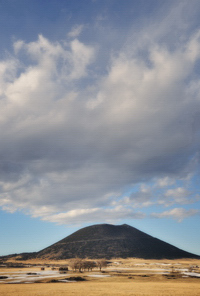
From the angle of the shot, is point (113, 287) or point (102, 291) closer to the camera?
point (102, 291)

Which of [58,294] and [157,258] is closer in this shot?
[58,294]

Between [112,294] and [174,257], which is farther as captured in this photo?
[174,257]

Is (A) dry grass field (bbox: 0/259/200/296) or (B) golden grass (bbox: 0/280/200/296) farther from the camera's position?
(A) dry grass field (bbox: 0/259/200/296)

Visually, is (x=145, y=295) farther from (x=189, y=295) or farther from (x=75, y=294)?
(x=75, y=294)

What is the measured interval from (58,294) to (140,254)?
180m

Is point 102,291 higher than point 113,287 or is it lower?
higher

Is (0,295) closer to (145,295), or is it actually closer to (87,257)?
(145,295)

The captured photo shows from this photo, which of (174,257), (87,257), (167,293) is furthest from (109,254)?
(167,293)

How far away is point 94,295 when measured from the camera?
37.6m

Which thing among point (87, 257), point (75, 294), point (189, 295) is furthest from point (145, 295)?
point (87, 257)

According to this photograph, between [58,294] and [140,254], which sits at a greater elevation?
[58,294]

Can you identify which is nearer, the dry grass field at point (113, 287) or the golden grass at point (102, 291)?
the golden grass at point (102, 291)

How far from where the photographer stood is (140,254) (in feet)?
652

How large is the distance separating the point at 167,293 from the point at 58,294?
63.7ft
